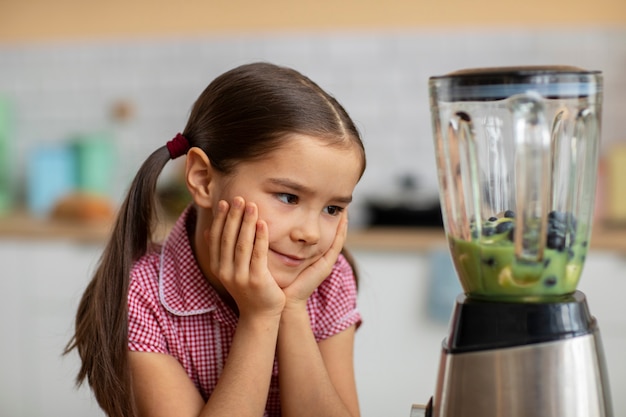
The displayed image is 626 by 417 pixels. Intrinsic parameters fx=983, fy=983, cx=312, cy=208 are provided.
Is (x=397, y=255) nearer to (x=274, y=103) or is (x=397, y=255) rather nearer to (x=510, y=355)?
(x=274, y=103)

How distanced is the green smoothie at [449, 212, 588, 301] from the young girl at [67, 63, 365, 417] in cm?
23

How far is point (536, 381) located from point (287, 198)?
36cm

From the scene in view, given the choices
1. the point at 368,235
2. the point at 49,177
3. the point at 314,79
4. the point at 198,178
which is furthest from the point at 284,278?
the point at 49,177

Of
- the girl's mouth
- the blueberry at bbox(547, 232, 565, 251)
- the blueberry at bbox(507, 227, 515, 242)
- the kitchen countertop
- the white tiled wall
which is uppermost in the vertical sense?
the blueberry at bbox(507, 227, 515, 242)

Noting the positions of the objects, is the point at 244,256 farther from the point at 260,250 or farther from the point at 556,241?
the point at 556,241

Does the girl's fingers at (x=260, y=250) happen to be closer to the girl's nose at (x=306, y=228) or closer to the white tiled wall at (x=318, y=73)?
the girl's nose at (x=306, y=228)

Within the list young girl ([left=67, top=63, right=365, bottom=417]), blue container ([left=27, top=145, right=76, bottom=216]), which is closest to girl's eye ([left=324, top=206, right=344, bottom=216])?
young girl ([left=67, top=63, right=365, bottom=417])

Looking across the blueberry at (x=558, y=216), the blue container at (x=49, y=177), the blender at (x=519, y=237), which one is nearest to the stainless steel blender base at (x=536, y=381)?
the blender at (x=519, y=237)

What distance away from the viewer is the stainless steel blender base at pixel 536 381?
83 cm

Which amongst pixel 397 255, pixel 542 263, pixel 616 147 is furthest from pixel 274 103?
pixel 616 147

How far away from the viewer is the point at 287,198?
107 centimetres

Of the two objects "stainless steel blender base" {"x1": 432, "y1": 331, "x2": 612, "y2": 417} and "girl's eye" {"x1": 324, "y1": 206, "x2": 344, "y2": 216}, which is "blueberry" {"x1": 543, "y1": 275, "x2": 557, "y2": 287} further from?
"girl's eye" {"x1": 324, "y1": 206, "x2": 344, "y2": 216}

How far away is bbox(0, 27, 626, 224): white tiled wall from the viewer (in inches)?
117

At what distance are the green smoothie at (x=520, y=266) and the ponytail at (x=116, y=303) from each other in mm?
433
